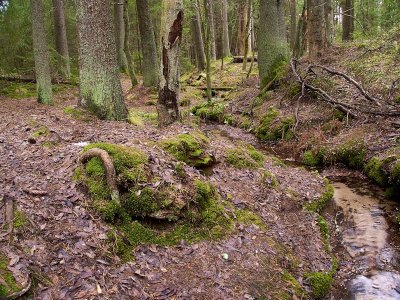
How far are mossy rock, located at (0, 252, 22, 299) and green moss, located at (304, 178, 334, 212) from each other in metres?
4.70

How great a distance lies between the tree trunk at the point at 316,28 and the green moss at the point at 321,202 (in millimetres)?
7679

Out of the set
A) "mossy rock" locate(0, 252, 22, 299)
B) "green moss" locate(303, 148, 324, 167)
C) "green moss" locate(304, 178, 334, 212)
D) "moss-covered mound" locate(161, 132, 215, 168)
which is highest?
"moss-covered mound" locate(161, 132, 215, 168)

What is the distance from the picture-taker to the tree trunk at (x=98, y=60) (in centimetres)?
841

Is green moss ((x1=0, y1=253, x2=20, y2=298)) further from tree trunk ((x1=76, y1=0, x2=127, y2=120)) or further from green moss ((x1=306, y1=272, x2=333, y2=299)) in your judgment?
tree trunk ((x1=76, y1=0, x2=127, y2=120))

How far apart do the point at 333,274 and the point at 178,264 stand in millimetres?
2158

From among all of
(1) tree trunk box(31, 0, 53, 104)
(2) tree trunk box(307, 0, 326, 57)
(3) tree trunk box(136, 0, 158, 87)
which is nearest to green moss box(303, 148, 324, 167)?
(2) tree trunk box(307, 0, 326, 57)

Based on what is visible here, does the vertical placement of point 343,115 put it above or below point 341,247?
above

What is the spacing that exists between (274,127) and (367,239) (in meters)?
5.56

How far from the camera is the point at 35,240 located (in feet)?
12.1

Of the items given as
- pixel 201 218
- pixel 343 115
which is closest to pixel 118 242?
pixel 201 218

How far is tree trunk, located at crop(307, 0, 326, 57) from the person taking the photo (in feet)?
42.8

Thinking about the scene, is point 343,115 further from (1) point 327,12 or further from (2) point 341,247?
(1) point 327,12

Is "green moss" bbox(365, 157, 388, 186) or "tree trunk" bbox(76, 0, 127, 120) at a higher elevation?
"tree trunk" bbox(76, 0, 127, 120)

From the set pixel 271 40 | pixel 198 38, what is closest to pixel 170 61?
pixel 271 40
